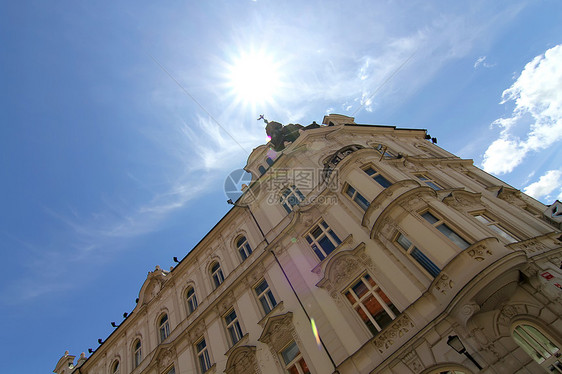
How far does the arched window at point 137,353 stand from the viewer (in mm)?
23444

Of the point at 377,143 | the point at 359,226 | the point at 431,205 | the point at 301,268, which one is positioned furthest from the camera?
the point at 377,143

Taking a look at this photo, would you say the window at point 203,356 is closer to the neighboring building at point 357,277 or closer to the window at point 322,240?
the neighboring building at point 357,277

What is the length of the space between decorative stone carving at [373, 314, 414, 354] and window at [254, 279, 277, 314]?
6.58 m

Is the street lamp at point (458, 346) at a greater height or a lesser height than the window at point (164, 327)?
lesser

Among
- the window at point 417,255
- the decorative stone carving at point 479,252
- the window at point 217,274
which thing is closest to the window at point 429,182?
the window at point 417,255

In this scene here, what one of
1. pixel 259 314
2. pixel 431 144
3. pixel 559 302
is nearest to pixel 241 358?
pixel 259 314

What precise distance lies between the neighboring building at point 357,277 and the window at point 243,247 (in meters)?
0.12

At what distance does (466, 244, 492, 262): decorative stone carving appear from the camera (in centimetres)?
1065

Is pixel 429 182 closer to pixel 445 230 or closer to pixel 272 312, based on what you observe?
pixel 445 230

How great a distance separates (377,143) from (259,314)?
14.4 metres

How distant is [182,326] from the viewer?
2119 centimetres

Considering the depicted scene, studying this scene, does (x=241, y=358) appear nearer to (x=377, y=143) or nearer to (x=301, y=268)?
(x=301, y=268)

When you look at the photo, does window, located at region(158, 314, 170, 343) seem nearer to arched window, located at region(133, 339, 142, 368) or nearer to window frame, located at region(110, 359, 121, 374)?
arched window, located at region(133, 339, 142, 368)

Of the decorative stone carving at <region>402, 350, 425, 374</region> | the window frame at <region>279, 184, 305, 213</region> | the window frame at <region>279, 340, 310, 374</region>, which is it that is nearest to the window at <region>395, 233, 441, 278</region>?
the decorative stone carving at <region>402, 350, 425, 374</region>
